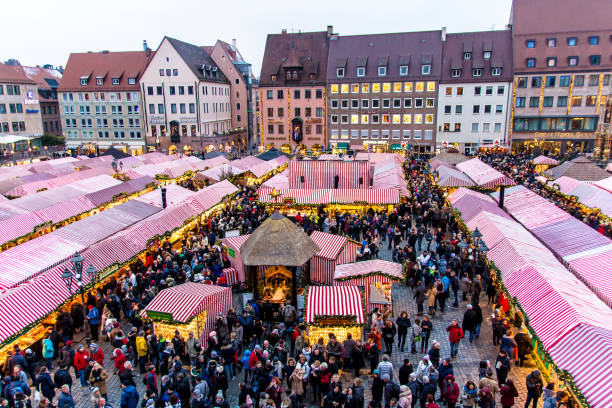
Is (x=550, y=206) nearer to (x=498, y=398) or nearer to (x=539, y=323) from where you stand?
(x=539, y=323)

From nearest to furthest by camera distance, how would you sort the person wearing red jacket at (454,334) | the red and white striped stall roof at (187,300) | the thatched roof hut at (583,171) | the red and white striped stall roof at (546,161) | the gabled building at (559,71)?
1. the person wearing red jacket at (454,334)
2. the red and white striped stall roof at (187,300)
3. the thatched roof hut at (583,171)
4. the red and white striped stall roof at (546,161)
5. the gabled building at (559,71)

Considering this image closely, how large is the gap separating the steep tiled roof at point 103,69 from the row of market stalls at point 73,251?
1612 inches

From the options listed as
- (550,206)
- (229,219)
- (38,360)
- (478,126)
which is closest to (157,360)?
(38,360)

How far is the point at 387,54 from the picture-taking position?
179 ft

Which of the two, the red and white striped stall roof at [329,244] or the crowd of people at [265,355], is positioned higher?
the red and white striped stall roof at [329,244]

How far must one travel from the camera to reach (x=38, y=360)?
12.4m

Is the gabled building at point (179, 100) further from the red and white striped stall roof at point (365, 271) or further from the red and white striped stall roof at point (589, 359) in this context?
the red and white striped stall roof at point (589, 359)

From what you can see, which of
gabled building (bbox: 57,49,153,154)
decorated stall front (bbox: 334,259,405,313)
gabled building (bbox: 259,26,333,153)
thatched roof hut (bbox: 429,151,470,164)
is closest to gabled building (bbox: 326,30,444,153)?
gabled building (bbox: 259,26,333,153)

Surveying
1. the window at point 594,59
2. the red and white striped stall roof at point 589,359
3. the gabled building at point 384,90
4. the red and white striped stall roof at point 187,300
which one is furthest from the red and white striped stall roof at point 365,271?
the window at point 594,59

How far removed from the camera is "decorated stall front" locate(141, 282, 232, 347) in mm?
11906

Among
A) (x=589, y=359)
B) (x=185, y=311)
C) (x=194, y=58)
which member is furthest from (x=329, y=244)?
(x=194, y=58)

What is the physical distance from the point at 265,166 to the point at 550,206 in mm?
20767

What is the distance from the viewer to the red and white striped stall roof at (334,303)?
39.4 feet

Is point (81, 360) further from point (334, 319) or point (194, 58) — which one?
point (194, 58)
